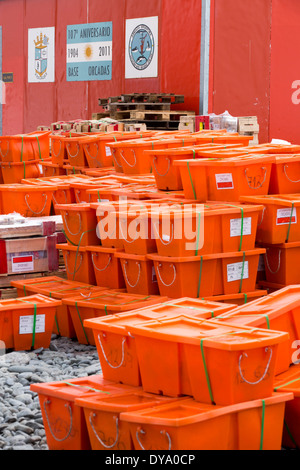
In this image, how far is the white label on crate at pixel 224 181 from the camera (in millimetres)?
7086

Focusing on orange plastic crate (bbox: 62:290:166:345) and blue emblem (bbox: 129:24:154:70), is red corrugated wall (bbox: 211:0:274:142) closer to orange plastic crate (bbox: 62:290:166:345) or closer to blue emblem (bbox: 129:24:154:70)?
blue emblem (bbox: 129:24:154:70)

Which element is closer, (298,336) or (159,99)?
(298,336)

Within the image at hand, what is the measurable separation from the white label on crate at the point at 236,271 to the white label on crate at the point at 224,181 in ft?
2.31

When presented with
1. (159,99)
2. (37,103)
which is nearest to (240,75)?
(159,99)

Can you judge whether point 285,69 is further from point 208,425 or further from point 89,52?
point 208,425

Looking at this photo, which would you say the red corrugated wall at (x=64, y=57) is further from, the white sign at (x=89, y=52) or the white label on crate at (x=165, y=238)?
the white label on crate at (x=165, y=238)

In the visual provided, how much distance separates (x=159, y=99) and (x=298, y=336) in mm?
10514

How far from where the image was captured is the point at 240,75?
1478cm

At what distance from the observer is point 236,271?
6.87 meters

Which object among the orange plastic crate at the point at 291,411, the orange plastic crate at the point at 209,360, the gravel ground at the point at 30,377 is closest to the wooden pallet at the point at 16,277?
the gravel ground at the point at 30,377

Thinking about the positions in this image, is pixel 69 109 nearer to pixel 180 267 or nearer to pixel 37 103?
pixel 37 103

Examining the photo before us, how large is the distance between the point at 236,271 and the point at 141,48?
10.5m

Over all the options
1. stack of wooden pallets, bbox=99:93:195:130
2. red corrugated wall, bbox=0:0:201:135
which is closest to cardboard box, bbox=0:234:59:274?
stack of wooden pallets, bbox=99:93:195:130

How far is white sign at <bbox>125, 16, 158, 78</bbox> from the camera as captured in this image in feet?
53.0
